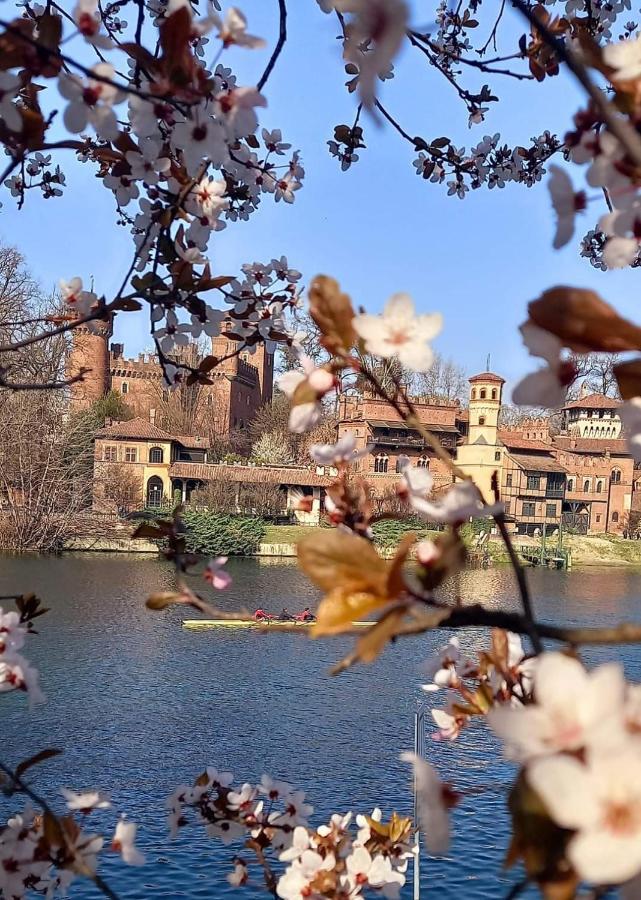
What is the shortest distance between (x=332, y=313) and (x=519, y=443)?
37418mm

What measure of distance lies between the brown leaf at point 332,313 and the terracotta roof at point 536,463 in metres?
36.6

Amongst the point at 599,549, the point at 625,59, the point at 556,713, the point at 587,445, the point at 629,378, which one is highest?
the point at 587,445

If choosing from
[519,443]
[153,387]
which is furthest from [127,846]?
[153,387]

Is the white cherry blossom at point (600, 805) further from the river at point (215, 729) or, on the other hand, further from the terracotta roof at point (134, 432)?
the terracotta roof at point (134, 432)

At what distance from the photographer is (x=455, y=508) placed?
0.71 metres

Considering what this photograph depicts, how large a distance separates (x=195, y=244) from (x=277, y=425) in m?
41.2

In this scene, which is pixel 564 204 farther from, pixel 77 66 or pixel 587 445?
pixel 587 445

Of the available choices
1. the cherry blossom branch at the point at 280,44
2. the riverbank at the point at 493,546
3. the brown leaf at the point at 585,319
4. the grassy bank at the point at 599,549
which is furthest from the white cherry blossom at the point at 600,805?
the grassy bank at the point at 599,549

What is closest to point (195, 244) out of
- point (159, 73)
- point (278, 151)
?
point (159, 73)

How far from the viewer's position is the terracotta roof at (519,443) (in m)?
36.7

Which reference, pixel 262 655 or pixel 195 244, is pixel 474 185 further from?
pixel 262 655

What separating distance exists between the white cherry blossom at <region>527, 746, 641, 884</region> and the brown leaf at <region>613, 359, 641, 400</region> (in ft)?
1.03

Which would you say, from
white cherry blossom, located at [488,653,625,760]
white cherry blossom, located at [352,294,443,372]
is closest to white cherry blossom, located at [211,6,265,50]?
white cherry blossom, located at [352,294,443,372]

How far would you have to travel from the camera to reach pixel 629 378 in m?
0.64
